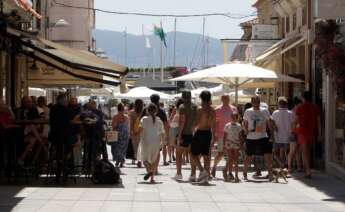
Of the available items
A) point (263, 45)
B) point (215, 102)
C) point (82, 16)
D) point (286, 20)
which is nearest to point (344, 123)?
point (286, 20)

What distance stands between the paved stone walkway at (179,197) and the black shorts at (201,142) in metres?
0.66

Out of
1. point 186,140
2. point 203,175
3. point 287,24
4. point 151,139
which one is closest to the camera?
point 203,175

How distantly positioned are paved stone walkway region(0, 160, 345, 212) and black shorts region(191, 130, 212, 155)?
2.16ft

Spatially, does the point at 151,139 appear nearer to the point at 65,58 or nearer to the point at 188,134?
the point at 188,134

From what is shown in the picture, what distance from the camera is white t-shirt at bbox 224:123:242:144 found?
16.1 m

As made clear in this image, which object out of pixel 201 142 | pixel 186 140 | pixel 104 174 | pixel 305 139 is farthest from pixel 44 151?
Answer: pixel 305 139

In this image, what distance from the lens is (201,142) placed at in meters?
15.5

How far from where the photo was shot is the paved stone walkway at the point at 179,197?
38.7 feet

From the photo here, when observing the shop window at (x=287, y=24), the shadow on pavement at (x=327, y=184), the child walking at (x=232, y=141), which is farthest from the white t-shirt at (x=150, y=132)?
the shop window at (x=287, y=24)

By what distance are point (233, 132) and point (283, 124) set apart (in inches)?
77.5

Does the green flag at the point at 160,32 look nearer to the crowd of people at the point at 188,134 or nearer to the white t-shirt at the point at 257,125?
the crowd of people at the point at 188,134

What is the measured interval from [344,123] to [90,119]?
5.29 metres

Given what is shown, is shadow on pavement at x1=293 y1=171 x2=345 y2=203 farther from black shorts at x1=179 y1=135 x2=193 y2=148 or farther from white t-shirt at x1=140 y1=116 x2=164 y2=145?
white t-shirt at x1=140 y1=116 x2=164 y2=145

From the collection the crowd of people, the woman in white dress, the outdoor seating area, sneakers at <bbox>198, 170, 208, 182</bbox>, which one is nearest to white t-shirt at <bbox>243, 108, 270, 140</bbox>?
the crowd of people
